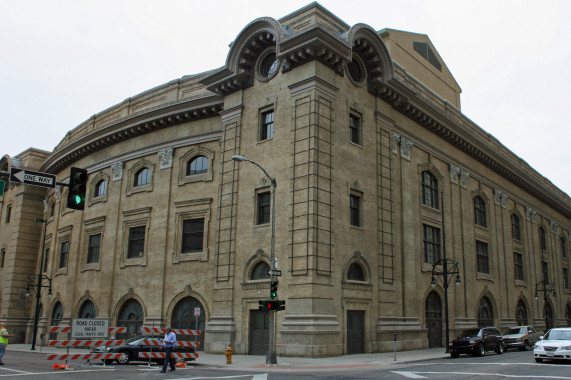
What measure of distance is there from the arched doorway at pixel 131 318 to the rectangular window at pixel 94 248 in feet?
17.3

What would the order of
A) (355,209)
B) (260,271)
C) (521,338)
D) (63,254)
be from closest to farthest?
(260,271) < (355,209) < (521,338) < (63,254)

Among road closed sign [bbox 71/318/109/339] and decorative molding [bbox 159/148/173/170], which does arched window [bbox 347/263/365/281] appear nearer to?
road closed sign [bbox 71/318/109/339]

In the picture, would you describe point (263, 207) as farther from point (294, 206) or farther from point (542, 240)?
point (542, 240)

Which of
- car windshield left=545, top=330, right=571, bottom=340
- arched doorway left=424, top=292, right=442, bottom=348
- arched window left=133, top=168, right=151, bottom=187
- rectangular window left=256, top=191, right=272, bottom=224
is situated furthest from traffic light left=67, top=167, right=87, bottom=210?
arched doorway left=424, top=292, right=442, bottom=348

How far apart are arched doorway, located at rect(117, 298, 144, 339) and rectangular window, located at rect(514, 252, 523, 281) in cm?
3370

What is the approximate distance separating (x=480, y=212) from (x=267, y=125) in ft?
76.7

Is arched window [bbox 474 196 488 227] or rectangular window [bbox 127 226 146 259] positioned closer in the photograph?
rectangular window [bbox 127 226 146 259]

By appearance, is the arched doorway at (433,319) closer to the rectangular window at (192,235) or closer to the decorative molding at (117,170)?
the rectangular window at (192,235)

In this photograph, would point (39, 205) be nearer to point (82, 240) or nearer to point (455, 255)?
point (82, 240)

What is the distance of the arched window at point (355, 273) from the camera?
28.8 metres

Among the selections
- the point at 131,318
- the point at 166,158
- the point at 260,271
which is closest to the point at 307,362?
the point at 260,271

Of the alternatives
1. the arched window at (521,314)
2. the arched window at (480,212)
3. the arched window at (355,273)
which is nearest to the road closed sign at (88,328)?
the arched window at (355,273)

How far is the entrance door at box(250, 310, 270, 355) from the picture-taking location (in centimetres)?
2781

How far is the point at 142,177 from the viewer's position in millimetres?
38625
